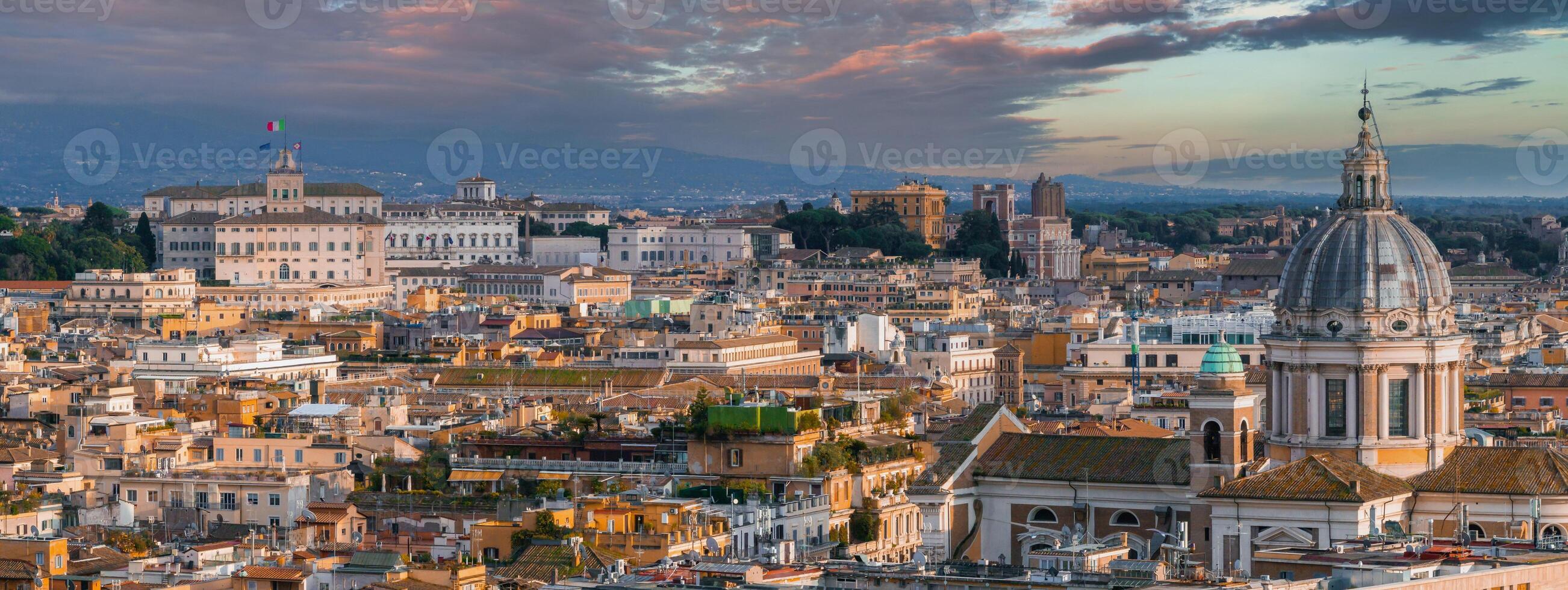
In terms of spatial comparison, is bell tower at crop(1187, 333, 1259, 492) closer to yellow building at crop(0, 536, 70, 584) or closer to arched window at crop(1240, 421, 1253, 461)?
arched window at crop(1240, 421, 1253, 461)

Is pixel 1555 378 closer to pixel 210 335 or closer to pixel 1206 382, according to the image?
pixel 1206 382

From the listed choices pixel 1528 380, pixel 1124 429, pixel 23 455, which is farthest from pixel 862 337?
pixel 23 455

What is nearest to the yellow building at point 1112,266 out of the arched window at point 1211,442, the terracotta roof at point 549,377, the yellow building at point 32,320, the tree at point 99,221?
the tree at point 99,221

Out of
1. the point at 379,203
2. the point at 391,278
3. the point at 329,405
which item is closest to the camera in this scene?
the point at 329,405

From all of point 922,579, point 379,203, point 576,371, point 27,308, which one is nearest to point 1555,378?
point 576,371

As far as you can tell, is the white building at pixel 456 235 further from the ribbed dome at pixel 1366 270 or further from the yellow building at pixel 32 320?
the ribbed dome at pixel 1366 270

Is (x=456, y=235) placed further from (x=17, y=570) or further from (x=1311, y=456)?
(x=17, y=570)

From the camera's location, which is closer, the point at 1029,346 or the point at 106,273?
the point at 1029,346
